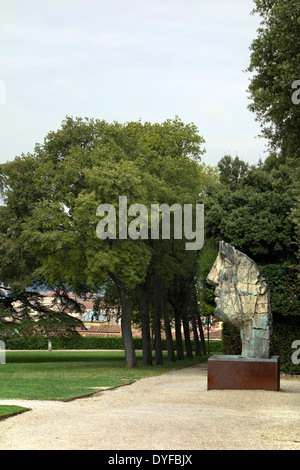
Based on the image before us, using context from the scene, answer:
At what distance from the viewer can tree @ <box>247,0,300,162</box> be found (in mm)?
17453

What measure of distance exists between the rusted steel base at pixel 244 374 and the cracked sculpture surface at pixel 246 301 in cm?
69

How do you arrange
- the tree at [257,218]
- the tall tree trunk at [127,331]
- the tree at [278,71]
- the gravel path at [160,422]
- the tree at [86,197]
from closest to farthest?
the gravel path at [160,422]
the tree at [278,71]
the tree at [257,218]
the tree at [86,197]
the tall tree trunk at [127,331]

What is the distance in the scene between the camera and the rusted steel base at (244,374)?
1902 cm

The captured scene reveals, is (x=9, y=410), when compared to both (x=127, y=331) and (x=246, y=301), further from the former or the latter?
(x=127, y=331)

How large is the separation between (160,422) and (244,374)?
7531 mm

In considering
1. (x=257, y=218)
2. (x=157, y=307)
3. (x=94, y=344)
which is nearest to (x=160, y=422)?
(x=257, y=218)

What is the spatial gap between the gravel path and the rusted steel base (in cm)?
54

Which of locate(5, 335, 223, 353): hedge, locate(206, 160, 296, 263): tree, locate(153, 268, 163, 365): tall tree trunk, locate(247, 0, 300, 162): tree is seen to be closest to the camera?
locate(247, 0, 300, 162): tree

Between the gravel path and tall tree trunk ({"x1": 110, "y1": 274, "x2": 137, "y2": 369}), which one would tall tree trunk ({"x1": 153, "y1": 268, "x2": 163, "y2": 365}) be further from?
the gravel path

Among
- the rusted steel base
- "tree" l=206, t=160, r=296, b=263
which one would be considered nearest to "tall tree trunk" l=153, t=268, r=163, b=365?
"tree" l=206, t=160, r=296, b=263

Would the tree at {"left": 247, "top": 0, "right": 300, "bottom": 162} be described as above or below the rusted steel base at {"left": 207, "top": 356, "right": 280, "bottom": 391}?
above

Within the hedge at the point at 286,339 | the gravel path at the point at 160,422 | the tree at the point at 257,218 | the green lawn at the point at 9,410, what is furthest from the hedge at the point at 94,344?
the green lawn at the point at 9,410

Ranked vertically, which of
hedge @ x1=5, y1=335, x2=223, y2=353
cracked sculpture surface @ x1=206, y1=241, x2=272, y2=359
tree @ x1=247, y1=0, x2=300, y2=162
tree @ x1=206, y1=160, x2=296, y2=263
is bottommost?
hedge @ x1=5, y1=335, x2=223, y2=353

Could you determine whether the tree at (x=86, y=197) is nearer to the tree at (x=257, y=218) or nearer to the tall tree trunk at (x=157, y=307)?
the tall tree trunk at (x=157, y=307)
